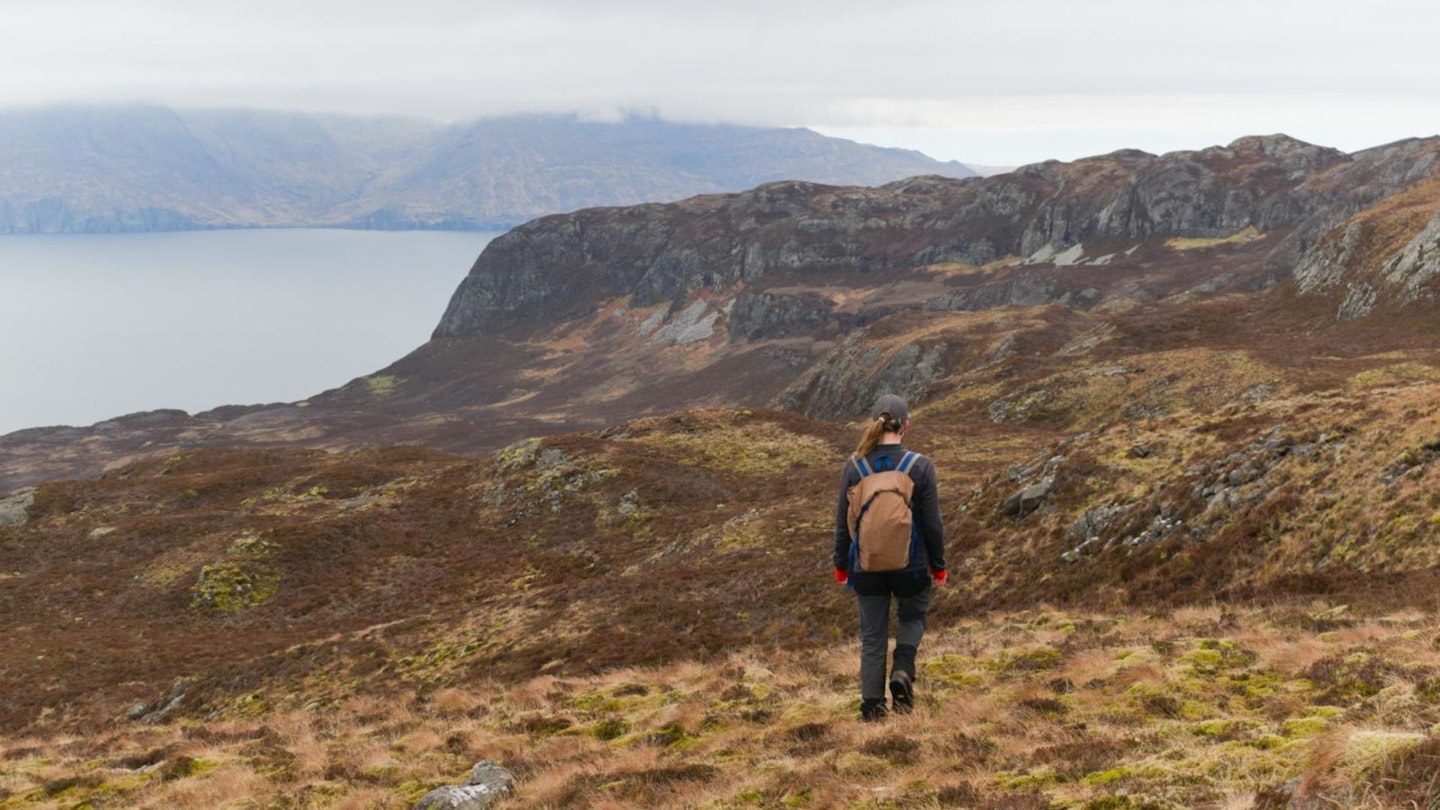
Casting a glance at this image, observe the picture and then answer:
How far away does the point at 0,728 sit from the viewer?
2652cm

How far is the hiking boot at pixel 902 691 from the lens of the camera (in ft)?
36.0

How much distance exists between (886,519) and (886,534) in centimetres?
18

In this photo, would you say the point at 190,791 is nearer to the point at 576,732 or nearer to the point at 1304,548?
the point at 576,732

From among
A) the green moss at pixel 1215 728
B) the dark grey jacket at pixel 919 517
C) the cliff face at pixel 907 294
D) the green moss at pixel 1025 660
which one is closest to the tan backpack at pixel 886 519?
the dark grey jacket at pixel 919 517

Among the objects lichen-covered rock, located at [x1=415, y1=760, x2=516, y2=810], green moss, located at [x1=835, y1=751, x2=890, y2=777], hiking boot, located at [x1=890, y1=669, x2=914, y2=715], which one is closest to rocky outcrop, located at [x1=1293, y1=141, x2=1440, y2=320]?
hiking boot, located at [x1=890, y1=669, x2=914, y2=715]

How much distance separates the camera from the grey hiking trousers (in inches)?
414

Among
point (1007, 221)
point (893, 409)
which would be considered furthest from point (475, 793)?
point (1007, 221)

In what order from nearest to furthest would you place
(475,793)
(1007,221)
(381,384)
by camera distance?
1. (475,793)
2. (1007,221)
3. (381,384)

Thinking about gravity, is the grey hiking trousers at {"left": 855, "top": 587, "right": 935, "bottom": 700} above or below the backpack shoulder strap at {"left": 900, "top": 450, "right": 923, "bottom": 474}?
below

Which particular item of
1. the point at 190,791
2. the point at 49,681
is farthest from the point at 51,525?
the point at 190,791

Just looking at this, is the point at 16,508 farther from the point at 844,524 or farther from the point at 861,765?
the point at 861,765

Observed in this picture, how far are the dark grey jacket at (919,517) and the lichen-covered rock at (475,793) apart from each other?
5042 millimetres

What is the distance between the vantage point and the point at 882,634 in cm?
1056

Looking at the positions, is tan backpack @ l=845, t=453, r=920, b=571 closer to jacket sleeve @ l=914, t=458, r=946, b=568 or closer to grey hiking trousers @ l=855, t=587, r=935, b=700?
jacket sleeve @ l=914, t=458, r=946, b=568
